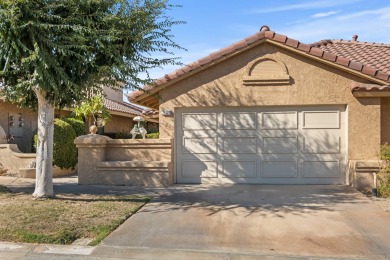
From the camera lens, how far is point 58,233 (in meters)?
6.20

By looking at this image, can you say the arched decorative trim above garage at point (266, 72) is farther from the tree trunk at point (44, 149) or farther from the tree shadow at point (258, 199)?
the tree trunk at point (44, 149)

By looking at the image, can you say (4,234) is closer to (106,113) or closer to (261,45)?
(261,45)

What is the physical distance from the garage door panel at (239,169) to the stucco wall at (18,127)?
28.4 ft

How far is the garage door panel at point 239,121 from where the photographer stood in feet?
36.8

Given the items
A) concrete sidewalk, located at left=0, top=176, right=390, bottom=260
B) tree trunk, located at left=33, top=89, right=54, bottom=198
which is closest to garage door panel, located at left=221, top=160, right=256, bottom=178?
concrete sidewalk, located at left=0, top=176, right=390, bottom=260

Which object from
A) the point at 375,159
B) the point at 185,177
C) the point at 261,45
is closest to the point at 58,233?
the point at 185,177

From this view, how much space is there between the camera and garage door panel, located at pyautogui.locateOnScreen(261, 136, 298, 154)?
1105cm

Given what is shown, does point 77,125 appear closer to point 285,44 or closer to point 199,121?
point 199,121

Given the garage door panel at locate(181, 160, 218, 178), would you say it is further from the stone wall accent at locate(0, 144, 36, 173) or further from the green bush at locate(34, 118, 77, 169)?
the stone wall accent at locate(0, 144, 36, 173)

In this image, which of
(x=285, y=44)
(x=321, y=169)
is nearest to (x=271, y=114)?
(x=285, y=44)

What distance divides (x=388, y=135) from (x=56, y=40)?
28.8 ft

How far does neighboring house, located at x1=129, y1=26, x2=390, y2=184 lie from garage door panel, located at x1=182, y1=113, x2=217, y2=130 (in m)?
0.03

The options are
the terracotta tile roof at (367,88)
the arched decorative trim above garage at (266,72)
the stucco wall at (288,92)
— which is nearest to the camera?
the terracotta tile roof at (367,88)

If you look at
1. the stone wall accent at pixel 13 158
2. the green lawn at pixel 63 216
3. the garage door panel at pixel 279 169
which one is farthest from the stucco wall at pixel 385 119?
the stone wall accent at pixel 13 158
